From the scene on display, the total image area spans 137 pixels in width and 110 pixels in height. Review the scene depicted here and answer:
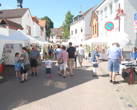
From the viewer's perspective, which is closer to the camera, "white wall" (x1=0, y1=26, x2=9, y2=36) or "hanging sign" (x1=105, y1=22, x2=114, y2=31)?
"hanging sign" (x1=105, y1=22, x2=114, y2=31)

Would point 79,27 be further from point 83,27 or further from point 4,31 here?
point 4,31

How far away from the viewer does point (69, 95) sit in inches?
199

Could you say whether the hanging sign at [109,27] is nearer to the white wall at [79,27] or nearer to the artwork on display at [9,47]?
the artwork on display at [9,47]

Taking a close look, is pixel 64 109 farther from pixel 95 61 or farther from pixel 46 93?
pixel 95 61

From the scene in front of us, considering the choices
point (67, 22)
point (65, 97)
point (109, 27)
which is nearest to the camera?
point (65, 97)

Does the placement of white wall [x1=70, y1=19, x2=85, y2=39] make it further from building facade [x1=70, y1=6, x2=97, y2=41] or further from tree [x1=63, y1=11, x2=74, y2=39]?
tree [x1=63, y1=11, x2=74, y2=39]

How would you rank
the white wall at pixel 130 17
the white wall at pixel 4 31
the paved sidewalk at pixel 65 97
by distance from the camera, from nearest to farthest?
1. the paved sidewalk at pixel 65 97
2. the white wall at pixel 4 31
3. the white wall at pixel 130 17

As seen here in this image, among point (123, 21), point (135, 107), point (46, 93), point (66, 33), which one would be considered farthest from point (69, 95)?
point (66, 33)

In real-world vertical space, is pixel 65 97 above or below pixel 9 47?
below

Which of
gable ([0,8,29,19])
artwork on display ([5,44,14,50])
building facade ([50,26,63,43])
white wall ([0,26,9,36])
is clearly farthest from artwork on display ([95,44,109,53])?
building facade ([50,26,63,43])

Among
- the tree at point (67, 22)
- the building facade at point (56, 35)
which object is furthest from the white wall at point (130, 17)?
the building facade at point (56, 35)

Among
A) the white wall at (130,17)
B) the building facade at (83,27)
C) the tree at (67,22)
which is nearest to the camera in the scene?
the white wall at (130,17)

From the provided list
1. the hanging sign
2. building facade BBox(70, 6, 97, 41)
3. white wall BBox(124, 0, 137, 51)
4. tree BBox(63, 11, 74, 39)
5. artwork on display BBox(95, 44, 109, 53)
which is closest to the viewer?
the hanging sign

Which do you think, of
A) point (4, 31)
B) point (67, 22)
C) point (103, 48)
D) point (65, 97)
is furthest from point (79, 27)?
point (65, 97)
